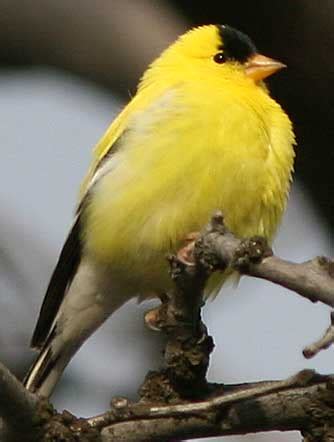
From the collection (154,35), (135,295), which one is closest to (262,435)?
(135,295)

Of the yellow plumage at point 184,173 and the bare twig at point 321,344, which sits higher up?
the yellow plumage at point 184,173

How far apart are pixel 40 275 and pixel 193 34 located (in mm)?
1154

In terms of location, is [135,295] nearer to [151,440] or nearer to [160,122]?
[160,122]

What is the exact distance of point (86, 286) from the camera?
4512 mm

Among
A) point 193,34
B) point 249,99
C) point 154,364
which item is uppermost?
point 193,34

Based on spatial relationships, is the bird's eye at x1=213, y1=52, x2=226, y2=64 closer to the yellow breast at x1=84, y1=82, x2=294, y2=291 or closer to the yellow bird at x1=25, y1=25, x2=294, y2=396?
the yellow bird at x1=25, y1=25, x2=294, y2=396

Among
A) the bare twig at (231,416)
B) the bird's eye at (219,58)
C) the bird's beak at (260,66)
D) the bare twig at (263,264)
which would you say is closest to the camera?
the bare twig at (263,264)

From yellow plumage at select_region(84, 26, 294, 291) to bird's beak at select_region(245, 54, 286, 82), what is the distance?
85 millimetres

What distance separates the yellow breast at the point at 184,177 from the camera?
4.09 meters

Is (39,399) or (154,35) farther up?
(154,35)

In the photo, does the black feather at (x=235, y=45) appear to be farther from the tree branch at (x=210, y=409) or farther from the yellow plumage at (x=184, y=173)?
the tree branch at (x=210, y=409)

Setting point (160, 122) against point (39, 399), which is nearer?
point (39, 399)

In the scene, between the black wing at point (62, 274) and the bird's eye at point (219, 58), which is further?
the bird's eye at point (219, 58)

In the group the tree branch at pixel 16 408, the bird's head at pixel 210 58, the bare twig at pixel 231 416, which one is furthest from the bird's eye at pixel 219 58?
the tree branch at pixel 16 408
